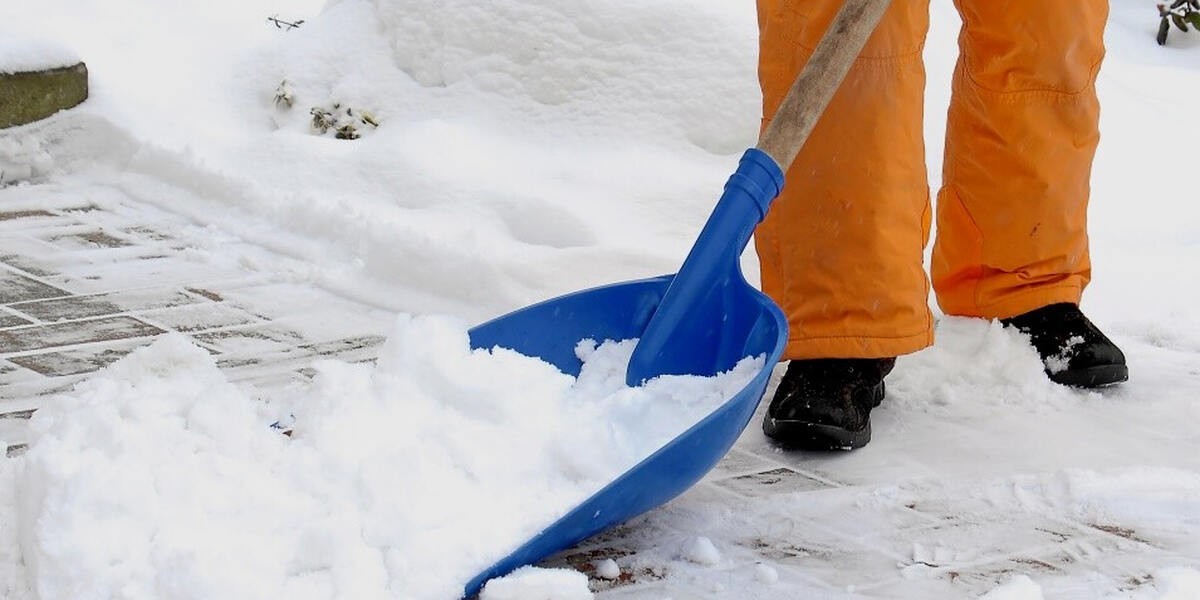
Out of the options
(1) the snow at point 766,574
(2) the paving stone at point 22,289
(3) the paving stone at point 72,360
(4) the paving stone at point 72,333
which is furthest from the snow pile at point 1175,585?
(2) the paving stone at point 22,289

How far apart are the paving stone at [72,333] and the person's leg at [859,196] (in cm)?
120

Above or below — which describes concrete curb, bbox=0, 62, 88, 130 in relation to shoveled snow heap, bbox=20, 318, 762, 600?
below

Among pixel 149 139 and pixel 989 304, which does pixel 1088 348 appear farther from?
pixel 149 139

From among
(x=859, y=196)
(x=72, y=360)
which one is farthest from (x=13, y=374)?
(x=859, y=196)

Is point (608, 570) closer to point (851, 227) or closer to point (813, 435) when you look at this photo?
point (813, 435)

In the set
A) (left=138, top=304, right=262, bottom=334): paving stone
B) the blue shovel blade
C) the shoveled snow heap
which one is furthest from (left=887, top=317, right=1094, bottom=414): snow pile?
(left=138, top=304, right=262, bottom=334): paving stone

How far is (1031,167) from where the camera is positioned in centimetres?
231

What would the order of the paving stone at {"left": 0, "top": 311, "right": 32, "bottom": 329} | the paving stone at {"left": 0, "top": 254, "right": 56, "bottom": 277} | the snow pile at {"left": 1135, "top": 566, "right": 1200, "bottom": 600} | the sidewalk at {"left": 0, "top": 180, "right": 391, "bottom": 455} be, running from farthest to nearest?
the paving stone at {"left": 0, "top": 254, "right": 56, "bottom": 277} < the paving stone at {"left": 0, "top": 311, "right": 32, "bottom": 329} < the sidewalk at {"left": 0, "top": 180, "right": 391, "bottom": 455} < the snow pile at {"left": 1135, "top": 566, "right": 1200, "bottom": 600}

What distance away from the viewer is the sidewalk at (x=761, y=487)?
1631 mm

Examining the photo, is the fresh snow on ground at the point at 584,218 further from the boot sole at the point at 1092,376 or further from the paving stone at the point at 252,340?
the paving stone at the point at 252,340

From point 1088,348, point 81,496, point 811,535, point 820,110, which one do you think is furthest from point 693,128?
point 81,496

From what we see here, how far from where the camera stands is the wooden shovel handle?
1.88 metres

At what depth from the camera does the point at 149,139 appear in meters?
3.87

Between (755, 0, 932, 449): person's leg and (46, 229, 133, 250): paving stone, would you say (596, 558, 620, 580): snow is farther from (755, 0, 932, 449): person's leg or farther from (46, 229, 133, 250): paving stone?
(46, 229, 133, 250): paving stone
